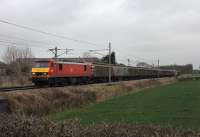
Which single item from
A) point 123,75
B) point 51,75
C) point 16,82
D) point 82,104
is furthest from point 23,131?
point 123,75

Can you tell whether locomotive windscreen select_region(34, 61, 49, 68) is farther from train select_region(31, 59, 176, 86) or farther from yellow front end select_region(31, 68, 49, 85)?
yellow front end select_region(31, 68, 49, 85)

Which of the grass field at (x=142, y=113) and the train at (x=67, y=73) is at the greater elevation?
the train at (x=67, y=73)

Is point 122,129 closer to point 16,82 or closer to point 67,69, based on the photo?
point 67,69

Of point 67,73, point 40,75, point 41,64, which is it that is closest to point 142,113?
point 40,75

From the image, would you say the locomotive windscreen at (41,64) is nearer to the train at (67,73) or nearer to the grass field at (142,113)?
the train at (67,73)

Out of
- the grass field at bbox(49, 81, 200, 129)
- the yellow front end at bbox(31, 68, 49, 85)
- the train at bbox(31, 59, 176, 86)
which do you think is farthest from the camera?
the train at bbox(31, 59, 176, 86)

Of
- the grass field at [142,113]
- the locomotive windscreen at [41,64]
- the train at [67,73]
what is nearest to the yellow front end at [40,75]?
the train at [67,73]

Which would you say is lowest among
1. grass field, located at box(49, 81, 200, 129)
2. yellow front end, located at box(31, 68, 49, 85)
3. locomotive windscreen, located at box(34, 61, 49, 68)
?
grass field, located at box(49, 81, 200, 129)

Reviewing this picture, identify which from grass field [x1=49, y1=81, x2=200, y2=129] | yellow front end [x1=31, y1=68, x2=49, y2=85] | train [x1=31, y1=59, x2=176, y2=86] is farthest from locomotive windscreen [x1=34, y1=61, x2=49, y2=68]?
grass field [x1=49, y1=81, x2=200, y2=129]

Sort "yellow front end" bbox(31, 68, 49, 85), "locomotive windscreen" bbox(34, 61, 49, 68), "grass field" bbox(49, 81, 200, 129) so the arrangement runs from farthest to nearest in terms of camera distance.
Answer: "locomotive windscreen" bbox(34, 61, 49, 68) < "yellow front end" bbox(31, 68, 49, 85) < "grass field" bbox(49, 81, 200, 129)

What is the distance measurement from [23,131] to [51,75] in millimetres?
35435

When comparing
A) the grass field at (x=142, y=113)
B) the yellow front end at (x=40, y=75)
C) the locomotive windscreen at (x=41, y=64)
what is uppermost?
the locomotive windscreen at (x=41, y=64)

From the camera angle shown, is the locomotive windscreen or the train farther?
the locomotive windscreen

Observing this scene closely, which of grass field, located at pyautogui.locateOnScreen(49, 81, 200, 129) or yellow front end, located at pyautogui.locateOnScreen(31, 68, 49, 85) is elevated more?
yellow front end, located at pyautogui.locateOnScreen(31, 68, 49, 85)
